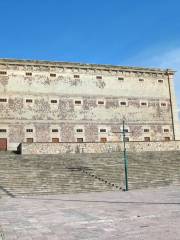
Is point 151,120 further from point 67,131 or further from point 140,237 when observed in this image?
point 140,237

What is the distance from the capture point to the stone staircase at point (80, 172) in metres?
23.0

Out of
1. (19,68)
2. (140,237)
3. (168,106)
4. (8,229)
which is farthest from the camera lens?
(168,106)

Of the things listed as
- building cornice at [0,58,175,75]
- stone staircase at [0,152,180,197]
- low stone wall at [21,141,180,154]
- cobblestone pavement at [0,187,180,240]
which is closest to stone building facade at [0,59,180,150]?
building cornice at [0,58,175,75]

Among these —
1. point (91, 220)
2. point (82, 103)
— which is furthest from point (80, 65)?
point (91, 220)

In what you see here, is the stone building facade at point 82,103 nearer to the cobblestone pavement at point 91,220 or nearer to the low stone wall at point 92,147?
the low stone wall at point 92,147

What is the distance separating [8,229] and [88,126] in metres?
29.2

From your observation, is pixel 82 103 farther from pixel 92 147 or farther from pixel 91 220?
pixel 91 220

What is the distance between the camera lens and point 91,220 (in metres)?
12.5

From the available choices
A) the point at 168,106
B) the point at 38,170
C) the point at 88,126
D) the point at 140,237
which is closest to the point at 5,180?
the point at 38,170

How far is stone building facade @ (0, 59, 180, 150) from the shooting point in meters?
38.0

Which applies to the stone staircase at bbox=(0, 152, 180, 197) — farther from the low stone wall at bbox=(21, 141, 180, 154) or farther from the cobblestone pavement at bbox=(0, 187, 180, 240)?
the cobblestone pavement at bbox=(0, 187, 180, 240)

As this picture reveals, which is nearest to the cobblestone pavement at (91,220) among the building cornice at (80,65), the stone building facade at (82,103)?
the stone building facade at (82,103)

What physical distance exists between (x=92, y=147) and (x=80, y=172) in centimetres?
744

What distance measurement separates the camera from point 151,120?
42.7 meters
